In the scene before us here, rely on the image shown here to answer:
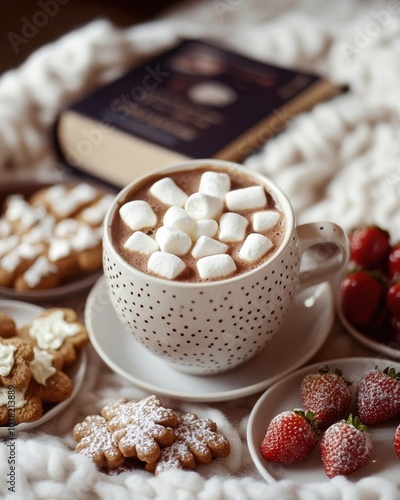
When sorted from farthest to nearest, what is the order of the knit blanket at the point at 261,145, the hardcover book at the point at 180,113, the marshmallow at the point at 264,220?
the hardcover book at the point at 180,113
the marshmallow at the point at 264,220
the knit blanket at the point at 261,145

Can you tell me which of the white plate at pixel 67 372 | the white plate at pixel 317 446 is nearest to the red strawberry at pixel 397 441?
the white plate at pixel 317 446

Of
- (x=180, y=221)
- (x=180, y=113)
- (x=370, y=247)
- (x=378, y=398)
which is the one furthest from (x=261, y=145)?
(x=378, y=398)

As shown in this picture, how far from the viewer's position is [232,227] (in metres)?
0.80

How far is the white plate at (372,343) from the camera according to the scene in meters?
0.86

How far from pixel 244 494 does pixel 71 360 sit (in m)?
0.28

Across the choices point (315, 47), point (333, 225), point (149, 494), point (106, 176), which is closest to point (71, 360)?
point (149, 494)

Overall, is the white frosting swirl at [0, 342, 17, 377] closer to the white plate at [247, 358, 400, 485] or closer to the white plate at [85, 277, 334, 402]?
the white plate at [85, 277, 334, 402]

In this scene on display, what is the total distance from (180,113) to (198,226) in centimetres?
47

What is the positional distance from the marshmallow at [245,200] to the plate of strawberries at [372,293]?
169mm

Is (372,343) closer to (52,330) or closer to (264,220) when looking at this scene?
(264,220)

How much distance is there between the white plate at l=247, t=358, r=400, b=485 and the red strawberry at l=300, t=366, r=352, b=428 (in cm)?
3

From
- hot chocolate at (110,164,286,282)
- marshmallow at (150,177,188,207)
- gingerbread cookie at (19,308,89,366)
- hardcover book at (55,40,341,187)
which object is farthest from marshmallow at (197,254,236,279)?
hardcover book at (55,40,341,187)

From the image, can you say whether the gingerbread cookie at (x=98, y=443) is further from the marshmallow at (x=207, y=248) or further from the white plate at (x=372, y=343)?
the white plate at (x=372, y=343)

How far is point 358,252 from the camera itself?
0.93m
